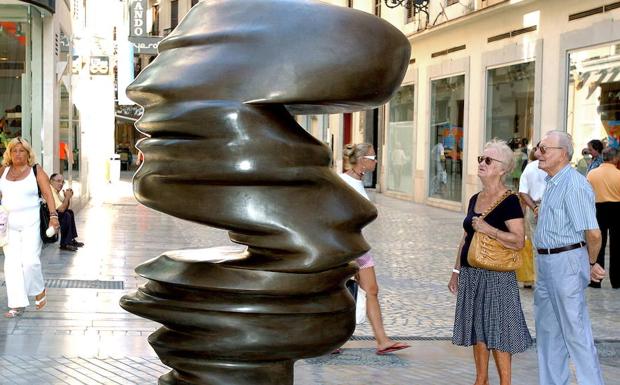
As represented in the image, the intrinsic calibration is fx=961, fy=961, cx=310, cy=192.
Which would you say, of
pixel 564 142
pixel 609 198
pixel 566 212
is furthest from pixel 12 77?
pixel 566 212

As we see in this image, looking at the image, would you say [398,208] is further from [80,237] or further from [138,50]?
[138,50]

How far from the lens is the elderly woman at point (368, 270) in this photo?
737cm

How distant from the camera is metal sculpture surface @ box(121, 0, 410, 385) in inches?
127

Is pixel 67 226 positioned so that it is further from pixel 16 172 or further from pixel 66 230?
pixel 16 172

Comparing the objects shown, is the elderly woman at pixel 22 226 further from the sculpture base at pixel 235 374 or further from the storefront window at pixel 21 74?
the storefront window at pixel 21 74

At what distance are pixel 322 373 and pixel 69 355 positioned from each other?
6.21 feet

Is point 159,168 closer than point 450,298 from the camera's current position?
Yes

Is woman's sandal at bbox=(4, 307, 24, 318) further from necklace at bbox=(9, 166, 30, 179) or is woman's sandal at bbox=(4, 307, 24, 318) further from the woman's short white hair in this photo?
the woman's short white hair

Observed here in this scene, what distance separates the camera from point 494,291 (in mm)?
6098

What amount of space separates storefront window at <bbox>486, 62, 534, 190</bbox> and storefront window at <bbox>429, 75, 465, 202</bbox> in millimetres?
1701

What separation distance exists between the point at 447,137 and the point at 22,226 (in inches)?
736

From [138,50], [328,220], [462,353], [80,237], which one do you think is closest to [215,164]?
[328,220]

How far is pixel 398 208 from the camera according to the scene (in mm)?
25359

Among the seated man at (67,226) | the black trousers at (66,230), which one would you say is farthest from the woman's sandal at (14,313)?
the black trousers at (66,230)
